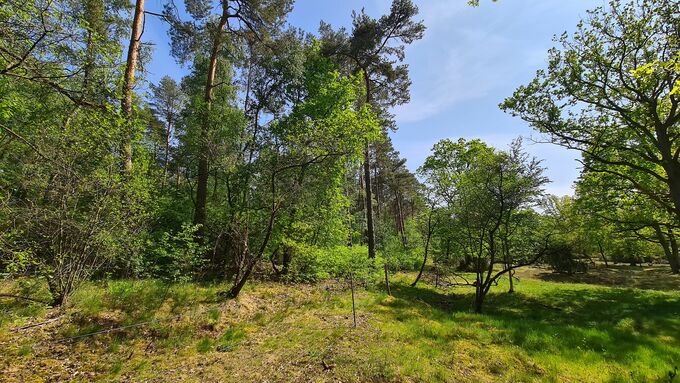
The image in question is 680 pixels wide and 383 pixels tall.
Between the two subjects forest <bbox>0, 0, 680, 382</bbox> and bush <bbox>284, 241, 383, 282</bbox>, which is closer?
forest <bbox>0, 0, 680, 382</bbox>

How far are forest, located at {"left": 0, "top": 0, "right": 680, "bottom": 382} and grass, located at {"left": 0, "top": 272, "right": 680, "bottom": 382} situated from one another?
0.06 metres

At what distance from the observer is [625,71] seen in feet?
38.5

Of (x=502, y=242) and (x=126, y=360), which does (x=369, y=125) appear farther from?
(x=126, y=360)

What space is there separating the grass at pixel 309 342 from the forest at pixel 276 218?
6cm

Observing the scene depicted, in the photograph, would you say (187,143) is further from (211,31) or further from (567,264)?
(567,264)

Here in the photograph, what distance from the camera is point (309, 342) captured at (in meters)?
7.27

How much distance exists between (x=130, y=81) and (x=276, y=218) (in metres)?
6.47

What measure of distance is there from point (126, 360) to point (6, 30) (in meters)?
5.76

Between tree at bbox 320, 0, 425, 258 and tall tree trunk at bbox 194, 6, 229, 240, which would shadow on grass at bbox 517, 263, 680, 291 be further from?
tall tree trunk at bbox 194, 6, 229, 240

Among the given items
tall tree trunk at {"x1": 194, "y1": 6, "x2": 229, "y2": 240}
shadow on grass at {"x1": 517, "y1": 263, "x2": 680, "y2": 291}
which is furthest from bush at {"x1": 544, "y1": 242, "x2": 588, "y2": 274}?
tall tree trunk at {"x1": 194, "y1": 6, "x2": 229, "y2": 240}

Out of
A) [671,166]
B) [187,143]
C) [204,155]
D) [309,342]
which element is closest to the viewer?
[309,342]

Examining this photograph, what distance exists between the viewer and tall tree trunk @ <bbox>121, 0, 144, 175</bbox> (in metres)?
7.54

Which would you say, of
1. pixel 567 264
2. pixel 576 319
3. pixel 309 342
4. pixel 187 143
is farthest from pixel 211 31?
pixel 567 264

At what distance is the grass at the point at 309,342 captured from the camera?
5585mm
